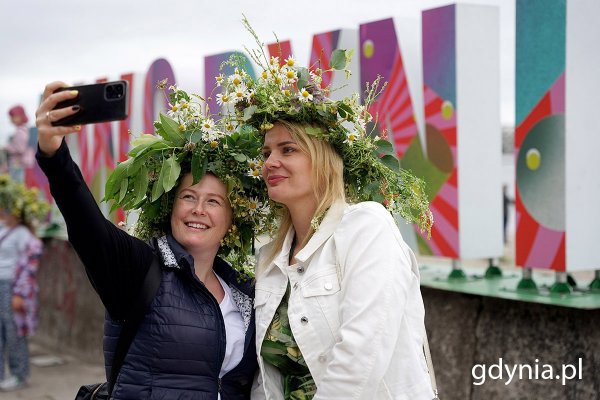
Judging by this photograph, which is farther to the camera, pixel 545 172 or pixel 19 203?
pixel 19 203

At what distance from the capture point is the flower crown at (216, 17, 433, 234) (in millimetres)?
2830

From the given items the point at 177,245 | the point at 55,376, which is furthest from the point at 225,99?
the point at 55,376

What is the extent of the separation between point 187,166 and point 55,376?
5.76 meters

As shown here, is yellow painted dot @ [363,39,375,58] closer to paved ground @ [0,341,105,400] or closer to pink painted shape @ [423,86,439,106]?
pink painted shape @ [423,86,439,106]

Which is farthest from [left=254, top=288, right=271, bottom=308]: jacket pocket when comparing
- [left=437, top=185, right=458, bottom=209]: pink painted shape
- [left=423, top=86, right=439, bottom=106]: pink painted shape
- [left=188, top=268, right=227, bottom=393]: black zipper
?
[left=423, top=86, right=439, bottom=106]: pink painted shape

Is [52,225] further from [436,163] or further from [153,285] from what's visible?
[153,285]

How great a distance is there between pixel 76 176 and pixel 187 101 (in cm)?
92

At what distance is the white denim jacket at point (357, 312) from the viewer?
7.64 ft

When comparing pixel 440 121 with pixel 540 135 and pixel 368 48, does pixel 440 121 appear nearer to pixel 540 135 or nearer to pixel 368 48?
pixel 540 135

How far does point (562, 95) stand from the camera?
14.6ft

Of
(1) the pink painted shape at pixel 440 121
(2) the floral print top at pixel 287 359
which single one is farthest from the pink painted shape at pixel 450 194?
(2) the floral print top at pixel 287 359

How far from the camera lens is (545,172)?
Result: 4.62 meters

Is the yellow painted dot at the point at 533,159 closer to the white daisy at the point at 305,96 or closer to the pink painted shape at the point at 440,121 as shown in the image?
the pink painted shape at the point at 440,121

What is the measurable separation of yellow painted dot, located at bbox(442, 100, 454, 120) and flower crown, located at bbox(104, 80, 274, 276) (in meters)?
2.40
